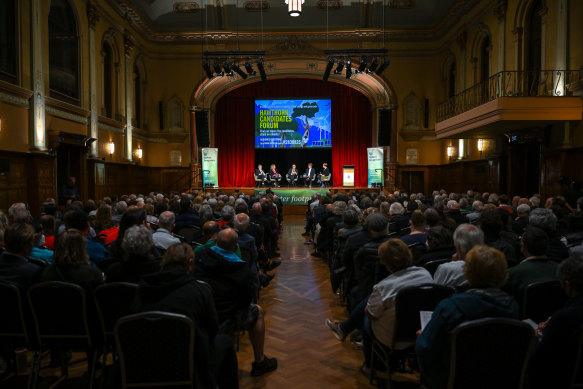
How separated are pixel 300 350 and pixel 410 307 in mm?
1409

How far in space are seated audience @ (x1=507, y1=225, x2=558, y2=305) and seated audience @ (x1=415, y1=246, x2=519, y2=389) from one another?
72 cm

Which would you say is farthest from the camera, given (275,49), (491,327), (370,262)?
(275,49)

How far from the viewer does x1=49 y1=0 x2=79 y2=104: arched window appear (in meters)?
10.5

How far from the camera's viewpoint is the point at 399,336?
265cm

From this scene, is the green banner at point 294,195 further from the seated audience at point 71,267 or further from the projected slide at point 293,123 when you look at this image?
the seated audience at point 71,267

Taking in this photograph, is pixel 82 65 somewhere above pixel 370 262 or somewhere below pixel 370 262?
above

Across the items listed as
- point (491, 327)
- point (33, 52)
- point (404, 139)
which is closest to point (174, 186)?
point (33, 52)

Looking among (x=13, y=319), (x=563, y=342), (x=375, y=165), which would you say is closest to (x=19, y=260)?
(x=13, y=319)

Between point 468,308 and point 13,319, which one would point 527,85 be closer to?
point 468,308

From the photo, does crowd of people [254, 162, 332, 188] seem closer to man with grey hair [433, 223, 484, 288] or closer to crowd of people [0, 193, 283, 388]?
crowd of people [0, 193, 283, 388]

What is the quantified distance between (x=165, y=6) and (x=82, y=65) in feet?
19.0

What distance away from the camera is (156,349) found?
208cm

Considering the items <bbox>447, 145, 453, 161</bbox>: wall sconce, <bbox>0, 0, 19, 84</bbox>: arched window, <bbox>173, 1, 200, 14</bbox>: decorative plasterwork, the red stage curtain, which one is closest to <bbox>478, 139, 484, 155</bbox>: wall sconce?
<bbox>447, 145, 453, 161</bbox>: wall sconce

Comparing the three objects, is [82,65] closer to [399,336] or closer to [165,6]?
[165,6]
